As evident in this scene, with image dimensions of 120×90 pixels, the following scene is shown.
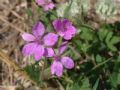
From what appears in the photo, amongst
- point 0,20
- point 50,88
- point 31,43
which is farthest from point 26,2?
point 31,43

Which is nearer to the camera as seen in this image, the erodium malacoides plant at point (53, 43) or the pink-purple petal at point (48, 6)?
the erodium malacoides plant at point (53, 43)

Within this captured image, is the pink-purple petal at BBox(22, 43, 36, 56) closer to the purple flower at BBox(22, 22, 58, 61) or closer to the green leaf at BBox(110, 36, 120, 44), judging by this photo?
the purple flower at BBox(22, 22, 58, 61)

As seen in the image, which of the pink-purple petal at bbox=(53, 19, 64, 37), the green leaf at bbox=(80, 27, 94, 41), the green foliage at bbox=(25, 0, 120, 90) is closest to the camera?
the pink-purple petal at bbox=(53, 19, 64, 37)

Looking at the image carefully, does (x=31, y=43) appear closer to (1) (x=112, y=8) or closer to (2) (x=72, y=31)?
(2) (x=72, y=31)

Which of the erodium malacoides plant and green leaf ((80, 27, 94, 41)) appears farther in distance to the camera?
green leaf ((80, 27, 94, 41))

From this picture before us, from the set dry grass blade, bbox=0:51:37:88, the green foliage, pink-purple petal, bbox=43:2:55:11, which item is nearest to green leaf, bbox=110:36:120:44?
the green foliage

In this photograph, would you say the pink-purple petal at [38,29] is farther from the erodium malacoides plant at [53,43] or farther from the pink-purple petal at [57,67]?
the pink-purple petal at [57,67]

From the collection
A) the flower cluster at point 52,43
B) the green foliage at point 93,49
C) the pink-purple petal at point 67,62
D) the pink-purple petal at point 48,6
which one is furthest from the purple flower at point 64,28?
the pink-purple petal at point 48,6
